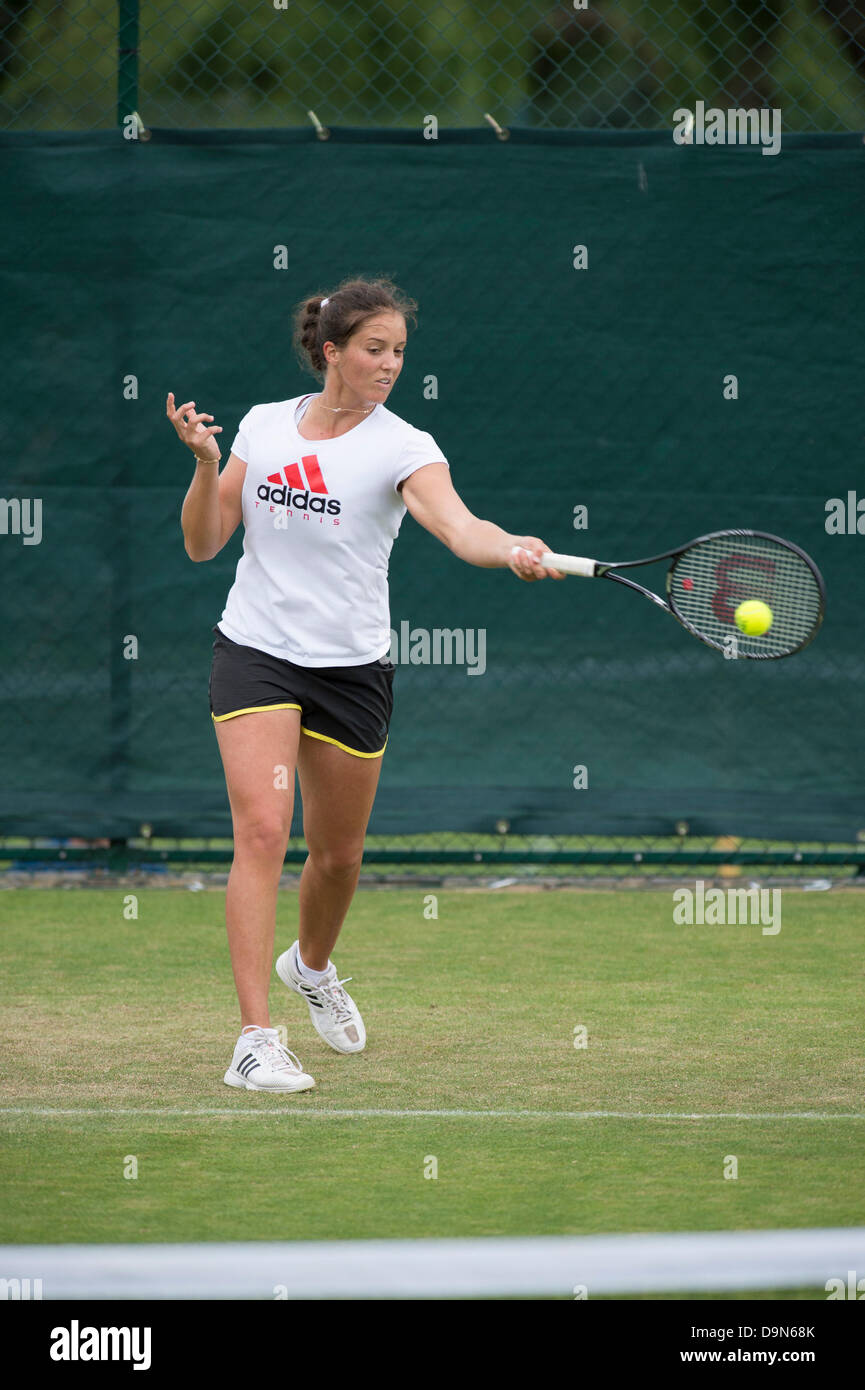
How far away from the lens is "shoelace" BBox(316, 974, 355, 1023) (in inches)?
160

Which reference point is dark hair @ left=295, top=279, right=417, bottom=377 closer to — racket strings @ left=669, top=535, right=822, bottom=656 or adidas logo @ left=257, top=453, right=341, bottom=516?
adidas logo @ left=257, top=453, right=341, bottom=516

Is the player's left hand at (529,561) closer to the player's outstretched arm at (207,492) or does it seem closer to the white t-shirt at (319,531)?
the white t-shirt at (319,531)

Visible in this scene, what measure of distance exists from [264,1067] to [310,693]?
815 mm

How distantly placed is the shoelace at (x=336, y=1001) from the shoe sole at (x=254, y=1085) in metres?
0.33

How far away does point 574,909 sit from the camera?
19.3 ft

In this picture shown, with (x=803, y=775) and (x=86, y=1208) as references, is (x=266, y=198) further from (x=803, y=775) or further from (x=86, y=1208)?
(x=86, y=1208)

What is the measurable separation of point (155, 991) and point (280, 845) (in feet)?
3.69

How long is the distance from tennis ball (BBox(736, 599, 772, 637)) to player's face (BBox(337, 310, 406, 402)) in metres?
0.95

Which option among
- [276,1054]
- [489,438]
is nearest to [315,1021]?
[276,1054]

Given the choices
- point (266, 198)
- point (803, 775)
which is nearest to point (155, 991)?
point (803, 775)

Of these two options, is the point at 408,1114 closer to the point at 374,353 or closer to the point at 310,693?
the point at 310,693

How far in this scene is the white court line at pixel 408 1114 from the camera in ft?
11.6
